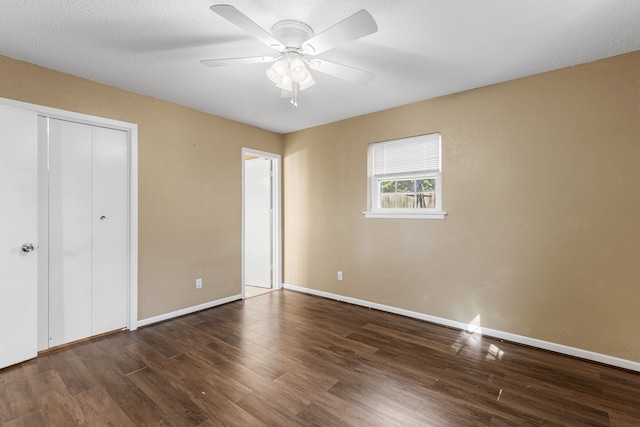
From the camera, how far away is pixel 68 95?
263cm

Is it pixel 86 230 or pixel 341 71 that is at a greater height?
pixel 341 71

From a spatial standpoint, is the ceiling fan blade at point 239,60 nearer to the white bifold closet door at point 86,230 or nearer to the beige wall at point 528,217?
the white bifold closet door at point 86,230

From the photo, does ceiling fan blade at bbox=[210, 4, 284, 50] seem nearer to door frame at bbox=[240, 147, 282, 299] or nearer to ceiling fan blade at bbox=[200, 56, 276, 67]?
ceiling fan blade at bbox=[200, 56, 276, 67]

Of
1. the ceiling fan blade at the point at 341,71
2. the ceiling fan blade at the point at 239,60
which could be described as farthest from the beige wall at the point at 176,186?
the ceiling fan blade at the point at 341,71

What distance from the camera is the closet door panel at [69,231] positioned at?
2.60 meters

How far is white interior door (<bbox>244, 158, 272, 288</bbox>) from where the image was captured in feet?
15.3

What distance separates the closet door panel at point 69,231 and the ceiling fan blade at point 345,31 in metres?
2.37

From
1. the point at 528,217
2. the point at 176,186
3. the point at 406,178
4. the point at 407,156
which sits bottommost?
the point at 528,217

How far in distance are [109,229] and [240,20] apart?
248 centimetres

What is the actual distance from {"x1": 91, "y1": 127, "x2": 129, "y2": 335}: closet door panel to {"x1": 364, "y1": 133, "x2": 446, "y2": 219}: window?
275 centimetres

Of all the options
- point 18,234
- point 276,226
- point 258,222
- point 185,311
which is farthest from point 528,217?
point 18,234

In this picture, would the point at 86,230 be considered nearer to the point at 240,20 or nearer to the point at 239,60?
the point at 239,60

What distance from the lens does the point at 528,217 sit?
2680 mm

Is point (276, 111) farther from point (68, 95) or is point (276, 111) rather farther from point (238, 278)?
point (238, 278)
